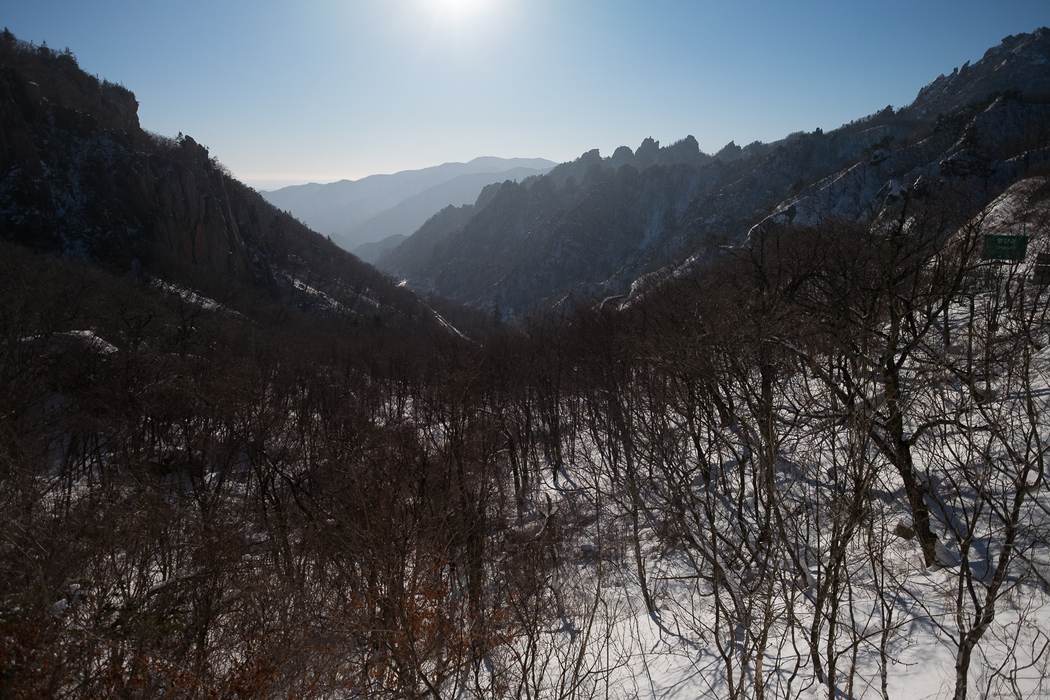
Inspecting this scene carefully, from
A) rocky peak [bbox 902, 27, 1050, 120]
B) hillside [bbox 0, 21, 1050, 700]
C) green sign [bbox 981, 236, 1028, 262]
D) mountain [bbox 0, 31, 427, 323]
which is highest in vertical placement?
rocky peak [bbox 902, 27, 1050, 120]

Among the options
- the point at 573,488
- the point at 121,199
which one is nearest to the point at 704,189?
the point at 121,199

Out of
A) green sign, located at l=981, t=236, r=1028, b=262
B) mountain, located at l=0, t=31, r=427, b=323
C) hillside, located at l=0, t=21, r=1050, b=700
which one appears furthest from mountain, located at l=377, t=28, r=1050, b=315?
green sign, located at l=981, t=236, r=1028, b=262

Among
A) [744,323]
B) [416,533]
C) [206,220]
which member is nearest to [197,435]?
[416,533]

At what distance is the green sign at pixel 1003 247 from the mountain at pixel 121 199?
55625 millimetres

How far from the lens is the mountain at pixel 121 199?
48.8m

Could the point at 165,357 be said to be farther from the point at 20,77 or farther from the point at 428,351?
the point at 20,77

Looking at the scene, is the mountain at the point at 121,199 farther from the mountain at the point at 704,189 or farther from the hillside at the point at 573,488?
the mountain at the point at 704,189

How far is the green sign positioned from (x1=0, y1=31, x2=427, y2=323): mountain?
5562 centimetres

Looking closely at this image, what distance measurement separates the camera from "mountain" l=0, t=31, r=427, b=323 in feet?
160

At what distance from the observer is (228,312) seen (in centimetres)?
4672

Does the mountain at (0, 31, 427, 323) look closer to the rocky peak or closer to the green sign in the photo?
the green sign

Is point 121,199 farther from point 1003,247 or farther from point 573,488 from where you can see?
point 1003,247

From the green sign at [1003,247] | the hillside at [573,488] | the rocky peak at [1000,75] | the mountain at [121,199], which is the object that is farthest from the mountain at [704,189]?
the green sign at [1003,247]

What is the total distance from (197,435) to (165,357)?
4.26 metres
